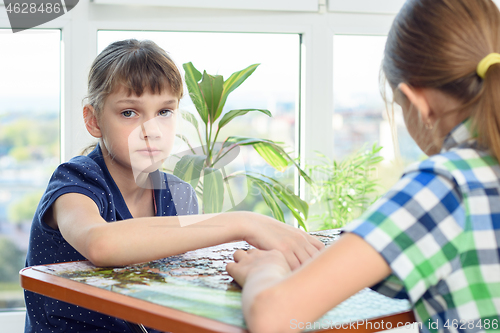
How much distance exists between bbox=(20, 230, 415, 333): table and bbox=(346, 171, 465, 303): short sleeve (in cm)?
7

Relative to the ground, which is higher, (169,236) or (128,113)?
(128,113)

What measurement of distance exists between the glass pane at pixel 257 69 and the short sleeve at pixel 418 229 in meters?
1.78

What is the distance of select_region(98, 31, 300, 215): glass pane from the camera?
8.04 ft

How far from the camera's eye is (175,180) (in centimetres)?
151

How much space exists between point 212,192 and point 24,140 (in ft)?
3.83

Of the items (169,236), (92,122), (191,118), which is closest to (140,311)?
(169,236)

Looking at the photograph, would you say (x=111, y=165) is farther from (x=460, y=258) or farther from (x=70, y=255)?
(x=460, y=258)

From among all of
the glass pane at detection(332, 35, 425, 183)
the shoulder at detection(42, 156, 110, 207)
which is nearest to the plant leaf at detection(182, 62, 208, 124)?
the shoulder at detection(42, 156, 110, 207)

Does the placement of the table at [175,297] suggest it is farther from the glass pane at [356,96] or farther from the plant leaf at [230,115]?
the glass pane at [356,96]

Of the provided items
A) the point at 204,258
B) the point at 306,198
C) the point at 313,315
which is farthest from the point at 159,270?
the point at 306,198

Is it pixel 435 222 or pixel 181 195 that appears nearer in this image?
pixel 435 222

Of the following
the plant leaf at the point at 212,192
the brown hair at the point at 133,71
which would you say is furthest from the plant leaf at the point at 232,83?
the brown hair at the point at 133,71

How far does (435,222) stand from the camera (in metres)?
0.58

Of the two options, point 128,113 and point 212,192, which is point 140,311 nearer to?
point 128,113
